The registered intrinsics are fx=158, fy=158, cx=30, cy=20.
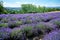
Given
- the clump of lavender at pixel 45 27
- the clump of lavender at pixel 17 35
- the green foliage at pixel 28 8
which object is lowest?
the green foliage at pixel 28 8

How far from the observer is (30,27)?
10.6 feet

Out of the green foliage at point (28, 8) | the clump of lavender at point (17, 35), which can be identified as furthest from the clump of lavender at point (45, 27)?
the green foliage at point (28, 8)

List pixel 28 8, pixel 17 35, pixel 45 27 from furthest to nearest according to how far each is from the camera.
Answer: pixel 28 8 < pixel 45 27 < pixel 17 35

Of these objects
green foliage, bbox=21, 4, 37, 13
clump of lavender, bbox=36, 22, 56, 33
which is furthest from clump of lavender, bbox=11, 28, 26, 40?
green foliage, bbox=21, 4, 37, 13

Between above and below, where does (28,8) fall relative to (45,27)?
below

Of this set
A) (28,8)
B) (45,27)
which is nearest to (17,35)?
(45,27)

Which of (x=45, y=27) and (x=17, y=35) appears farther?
(x=45, y=27)

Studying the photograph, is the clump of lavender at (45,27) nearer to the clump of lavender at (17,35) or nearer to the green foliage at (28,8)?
the clump of lavender at (17,35)

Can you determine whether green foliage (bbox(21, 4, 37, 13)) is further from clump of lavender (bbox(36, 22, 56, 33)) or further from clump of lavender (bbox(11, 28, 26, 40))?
clump of lavender (bbox(11, 28, 26, 40))

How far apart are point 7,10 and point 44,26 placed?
1010 cm

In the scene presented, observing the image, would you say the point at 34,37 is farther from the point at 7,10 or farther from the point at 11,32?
the point at 7,10

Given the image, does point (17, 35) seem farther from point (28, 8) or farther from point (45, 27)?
point (28, 8)

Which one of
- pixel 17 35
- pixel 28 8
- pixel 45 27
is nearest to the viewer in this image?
pixel 17 35

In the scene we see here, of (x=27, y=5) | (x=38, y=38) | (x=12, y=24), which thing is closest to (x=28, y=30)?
(x=38, y=38)
